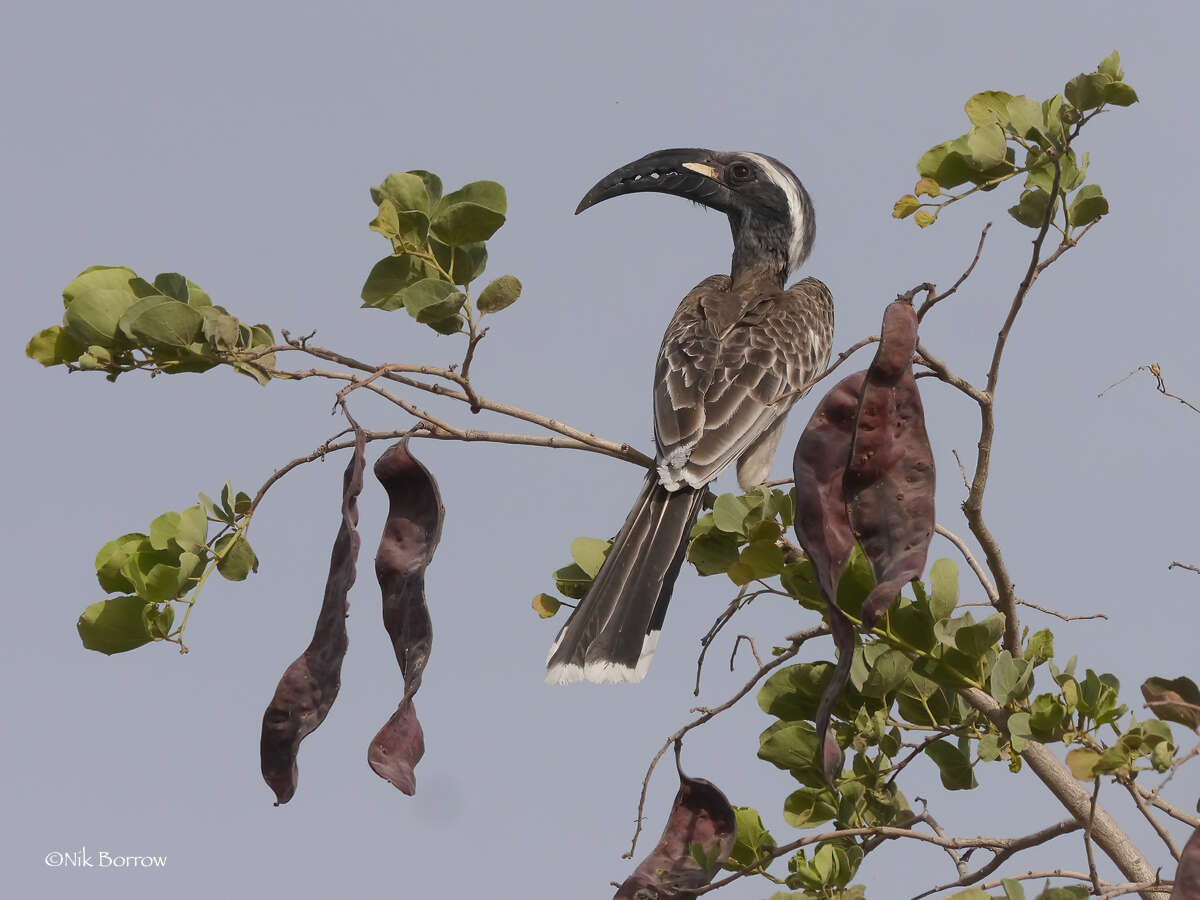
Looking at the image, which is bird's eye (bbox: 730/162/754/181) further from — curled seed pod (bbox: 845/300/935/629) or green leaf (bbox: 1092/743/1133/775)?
green leaf (bbox: 1092/743/1133/775)

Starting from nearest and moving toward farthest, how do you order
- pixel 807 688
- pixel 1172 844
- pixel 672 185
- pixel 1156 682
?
pixel 1156 682, pixel 1172 844, pixel 807 688, pixel 672 185

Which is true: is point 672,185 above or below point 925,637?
above

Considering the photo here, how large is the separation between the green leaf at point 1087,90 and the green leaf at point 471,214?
124 cm

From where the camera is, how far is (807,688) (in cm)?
306

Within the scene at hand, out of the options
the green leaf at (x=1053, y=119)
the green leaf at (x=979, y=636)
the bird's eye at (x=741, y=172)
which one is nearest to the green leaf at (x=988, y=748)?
the green leaf at (x=979, y=636)

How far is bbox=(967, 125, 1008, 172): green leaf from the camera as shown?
3.21 metres

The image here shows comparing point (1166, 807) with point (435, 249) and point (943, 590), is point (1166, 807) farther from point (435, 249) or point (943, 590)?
point (435, 249)

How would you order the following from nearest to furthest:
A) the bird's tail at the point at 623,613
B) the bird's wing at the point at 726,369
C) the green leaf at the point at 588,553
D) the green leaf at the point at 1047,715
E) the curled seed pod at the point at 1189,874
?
the curled seed pod at the point at 1189,874, the green leaf at the point at 1047,715, the bird's tail at the point at 623,613, the green leaf at the point at 588,553, the bird's wing at the point at 726,369

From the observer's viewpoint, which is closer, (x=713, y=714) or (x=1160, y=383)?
(x=713, y=714)

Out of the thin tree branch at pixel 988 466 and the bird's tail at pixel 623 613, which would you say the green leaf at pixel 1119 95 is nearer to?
the thin tree branch at pixel 988 466

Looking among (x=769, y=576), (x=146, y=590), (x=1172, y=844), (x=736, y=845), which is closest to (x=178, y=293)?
(x=146, y=590)

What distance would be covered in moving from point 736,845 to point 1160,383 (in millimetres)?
1701

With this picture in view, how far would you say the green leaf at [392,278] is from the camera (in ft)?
9.81

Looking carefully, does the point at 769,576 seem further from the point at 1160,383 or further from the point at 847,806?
the point at 1160,383
